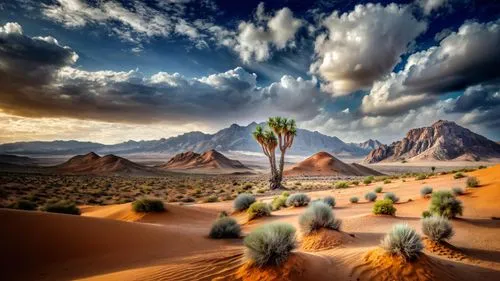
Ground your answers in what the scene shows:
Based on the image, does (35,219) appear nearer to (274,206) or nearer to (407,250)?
(407,250)

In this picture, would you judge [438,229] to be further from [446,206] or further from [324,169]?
[324,169]

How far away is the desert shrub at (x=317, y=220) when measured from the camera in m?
10.2

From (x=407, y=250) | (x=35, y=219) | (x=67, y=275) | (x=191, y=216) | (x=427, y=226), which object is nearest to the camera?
(x=407, y=250)

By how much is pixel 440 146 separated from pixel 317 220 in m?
194

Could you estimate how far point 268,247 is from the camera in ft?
20.7

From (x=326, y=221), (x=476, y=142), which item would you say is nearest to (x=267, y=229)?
(x=326, y=221)

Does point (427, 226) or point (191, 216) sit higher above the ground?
point (427, 226)

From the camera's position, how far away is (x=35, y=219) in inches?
380

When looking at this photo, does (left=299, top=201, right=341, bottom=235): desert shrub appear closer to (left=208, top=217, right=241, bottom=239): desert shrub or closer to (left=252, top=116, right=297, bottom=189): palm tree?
(left=208, top=217, right=241, bottom=239): desert shrub

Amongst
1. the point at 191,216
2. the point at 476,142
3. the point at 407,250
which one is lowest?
the point at 191,216

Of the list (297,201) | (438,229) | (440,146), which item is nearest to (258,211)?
(297,201)

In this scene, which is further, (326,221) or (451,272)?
(326,221)

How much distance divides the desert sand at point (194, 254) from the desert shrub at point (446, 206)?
404 mm

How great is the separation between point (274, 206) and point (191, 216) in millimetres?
6282
